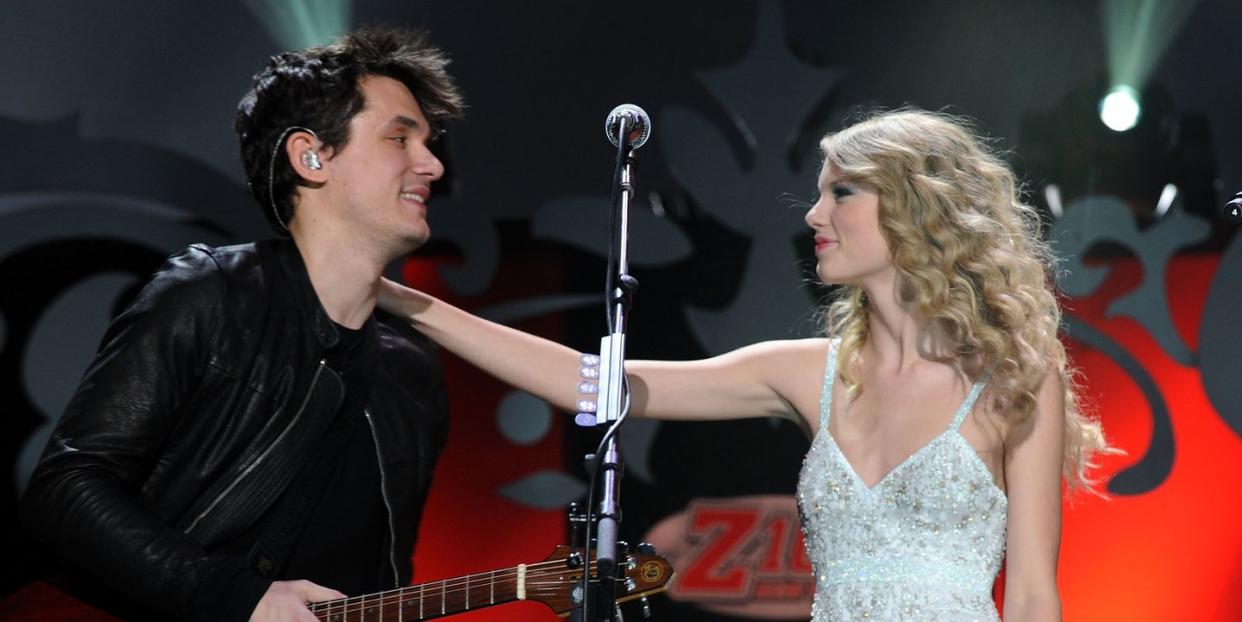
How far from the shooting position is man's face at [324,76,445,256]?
109 inches

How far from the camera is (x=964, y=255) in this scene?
2816 mm

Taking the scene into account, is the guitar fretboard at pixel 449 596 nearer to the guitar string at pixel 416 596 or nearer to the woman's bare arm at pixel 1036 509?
Answer: the guitar string at pixel 416 596

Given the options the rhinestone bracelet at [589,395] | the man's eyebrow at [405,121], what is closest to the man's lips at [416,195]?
the man's eyebrow at [405,121]

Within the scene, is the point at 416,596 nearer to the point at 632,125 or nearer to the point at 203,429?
the point at 203,429

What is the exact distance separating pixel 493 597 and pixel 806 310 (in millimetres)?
2006

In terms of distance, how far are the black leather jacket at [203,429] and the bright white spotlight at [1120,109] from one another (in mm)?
2597

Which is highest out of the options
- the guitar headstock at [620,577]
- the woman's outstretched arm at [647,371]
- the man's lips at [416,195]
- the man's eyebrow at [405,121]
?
the man's eyebrow at [405,121]

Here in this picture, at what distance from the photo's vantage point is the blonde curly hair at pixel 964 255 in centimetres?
277

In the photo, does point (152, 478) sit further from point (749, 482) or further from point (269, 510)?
point (749, 482)

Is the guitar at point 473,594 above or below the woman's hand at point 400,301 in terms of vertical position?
below

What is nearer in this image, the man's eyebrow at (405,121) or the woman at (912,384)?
the woman at (912,384)

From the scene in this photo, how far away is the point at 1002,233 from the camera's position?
2895 millimetres

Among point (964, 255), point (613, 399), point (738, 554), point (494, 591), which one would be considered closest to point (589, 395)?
point (613, 399)

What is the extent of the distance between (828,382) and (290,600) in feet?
4.20
